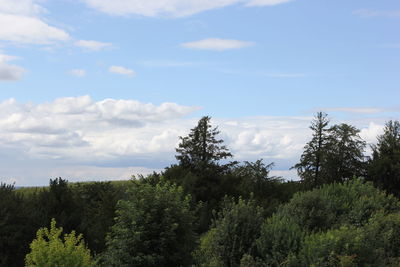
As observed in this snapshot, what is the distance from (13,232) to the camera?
65.2ft

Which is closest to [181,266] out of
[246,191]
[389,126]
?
[246,191]

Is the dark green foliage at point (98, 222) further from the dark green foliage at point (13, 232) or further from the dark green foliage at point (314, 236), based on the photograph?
the dark green foliage at point (314, 236)

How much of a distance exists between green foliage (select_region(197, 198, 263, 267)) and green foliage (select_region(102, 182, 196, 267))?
1.28m

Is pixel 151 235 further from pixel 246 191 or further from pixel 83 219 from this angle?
pixel 246 191

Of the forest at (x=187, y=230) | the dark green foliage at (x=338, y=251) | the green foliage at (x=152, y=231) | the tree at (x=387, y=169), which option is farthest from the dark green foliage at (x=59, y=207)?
the tree at (x=387, y=169)

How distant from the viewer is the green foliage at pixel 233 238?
16.5 m

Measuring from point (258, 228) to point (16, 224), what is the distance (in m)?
10.2

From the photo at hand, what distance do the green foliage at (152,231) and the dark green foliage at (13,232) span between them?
5950 mm

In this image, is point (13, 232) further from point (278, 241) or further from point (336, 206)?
point (336, 206)

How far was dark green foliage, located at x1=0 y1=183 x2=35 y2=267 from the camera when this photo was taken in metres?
19.6

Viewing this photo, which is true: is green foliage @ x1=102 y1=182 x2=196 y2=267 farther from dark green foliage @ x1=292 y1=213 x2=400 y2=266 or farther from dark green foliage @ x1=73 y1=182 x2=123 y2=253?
dark green foliage @ x1=73 y1=182 x2=123 y2=253

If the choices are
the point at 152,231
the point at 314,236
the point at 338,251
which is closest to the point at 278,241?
the point at 314,236

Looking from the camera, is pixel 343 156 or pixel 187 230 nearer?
pixel 187 230

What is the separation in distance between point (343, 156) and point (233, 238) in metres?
40.9
